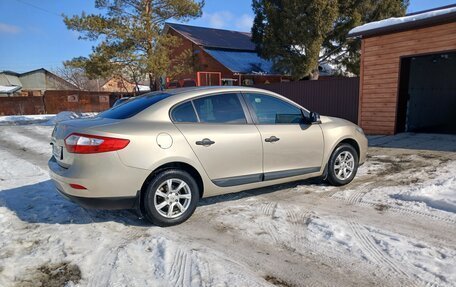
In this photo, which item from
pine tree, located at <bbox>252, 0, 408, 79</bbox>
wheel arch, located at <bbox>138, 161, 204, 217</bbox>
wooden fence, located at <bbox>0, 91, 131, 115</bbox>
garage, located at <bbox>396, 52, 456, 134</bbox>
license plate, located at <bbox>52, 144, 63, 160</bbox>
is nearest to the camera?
wheel arch, located at <bbox>138, 161, 204, 217</bbox>

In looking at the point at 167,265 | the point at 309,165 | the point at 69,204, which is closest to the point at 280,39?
the point at 309,165

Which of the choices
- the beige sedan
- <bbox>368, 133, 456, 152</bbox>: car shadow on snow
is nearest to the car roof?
the beige sedan

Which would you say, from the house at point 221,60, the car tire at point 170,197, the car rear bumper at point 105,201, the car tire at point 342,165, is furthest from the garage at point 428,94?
the house at point 221,60

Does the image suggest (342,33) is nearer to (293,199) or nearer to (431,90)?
(431,90)

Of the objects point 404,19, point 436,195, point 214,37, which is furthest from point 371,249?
point 214,37

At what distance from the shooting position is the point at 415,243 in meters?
3.27

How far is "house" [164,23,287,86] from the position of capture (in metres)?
23.7

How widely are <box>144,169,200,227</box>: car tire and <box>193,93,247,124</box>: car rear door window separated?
771 millimetres

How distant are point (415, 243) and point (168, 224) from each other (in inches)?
101

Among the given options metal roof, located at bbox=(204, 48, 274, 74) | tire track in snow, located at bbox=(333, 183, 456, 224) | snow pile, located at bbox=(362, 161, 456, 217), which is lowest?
tire track in snow, located at bbox=(333, 183, 456, 224)

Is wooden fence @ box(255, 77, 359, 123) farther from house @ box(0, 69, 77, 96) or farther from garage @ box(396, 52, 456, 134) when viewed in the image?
house @ box(0, 69, 77, 96)

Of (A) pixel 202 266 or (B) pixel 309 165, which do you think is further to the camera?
(B) pixel 309 165

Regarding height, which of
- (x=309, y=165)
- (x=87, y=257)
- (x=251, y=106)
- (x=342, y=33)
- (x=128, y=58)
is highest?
(x=342, y=33)

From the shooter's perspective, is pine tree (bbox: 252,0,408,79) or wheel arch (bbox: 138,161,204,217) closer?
wheel arch (bbox: 138,161,204,217)
